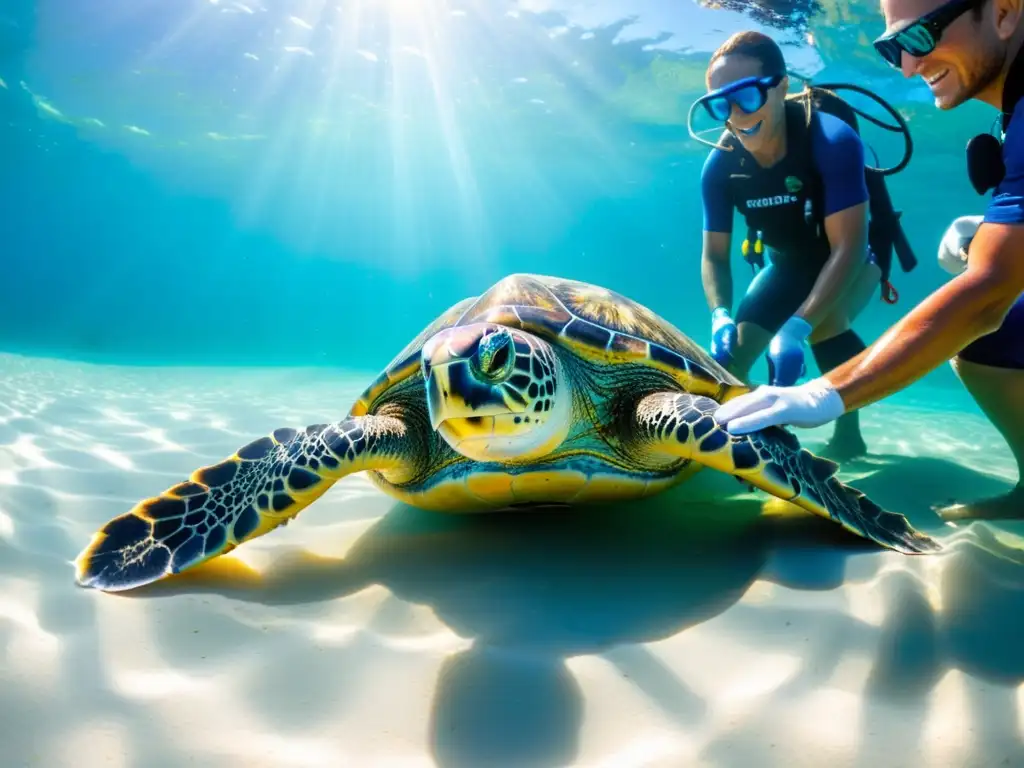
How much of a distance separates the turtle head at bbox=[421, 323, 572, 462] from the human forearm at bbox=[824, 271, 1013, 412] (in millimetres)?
1024

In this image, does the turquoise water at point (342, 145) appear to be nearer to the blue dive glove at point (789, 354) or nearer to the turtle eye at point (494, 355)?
the blue dive glove at point (789, 354)

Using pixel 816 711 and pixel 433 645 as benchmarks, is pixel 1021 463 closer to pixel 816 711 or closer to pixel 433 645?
pixel 816 711

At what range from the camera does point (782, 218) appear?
4.32m

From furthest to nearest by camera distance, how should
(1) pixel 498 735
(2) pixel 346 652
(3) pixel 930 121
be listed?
1. (3) pixel 930 121
2. (2) pixel 346 652
3. (1) pixel 498 735

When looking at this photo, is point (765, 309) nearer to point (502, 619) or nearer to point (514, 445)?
point (514, 445)

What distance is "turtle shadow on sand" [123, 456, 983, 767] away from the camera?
128 cm

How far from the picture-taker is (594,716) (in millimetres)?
1271

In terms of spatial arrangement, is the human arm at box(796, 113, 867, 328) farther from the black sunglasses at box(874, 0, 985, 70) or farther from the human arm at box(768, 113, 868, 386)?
the black sunglasses at box(874, 0, 985, 70)

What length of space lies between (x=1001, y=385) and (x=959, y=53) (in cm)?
155

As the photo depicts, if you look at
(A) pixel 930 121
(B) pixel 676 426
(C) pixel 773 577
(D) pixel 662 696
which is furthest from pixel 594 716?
(A) pixel 930 121

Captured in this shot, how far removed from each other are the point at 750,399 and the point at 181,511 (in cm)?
210

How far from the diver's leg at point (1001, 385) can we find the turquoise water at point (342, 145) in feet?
40.6

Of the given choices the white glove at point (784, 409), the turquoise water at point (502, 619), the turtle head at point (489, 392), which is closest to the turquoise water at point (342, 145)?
the turquoise water at point (502, 619)

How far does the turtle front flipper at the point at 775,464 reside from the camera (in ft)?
6.33
